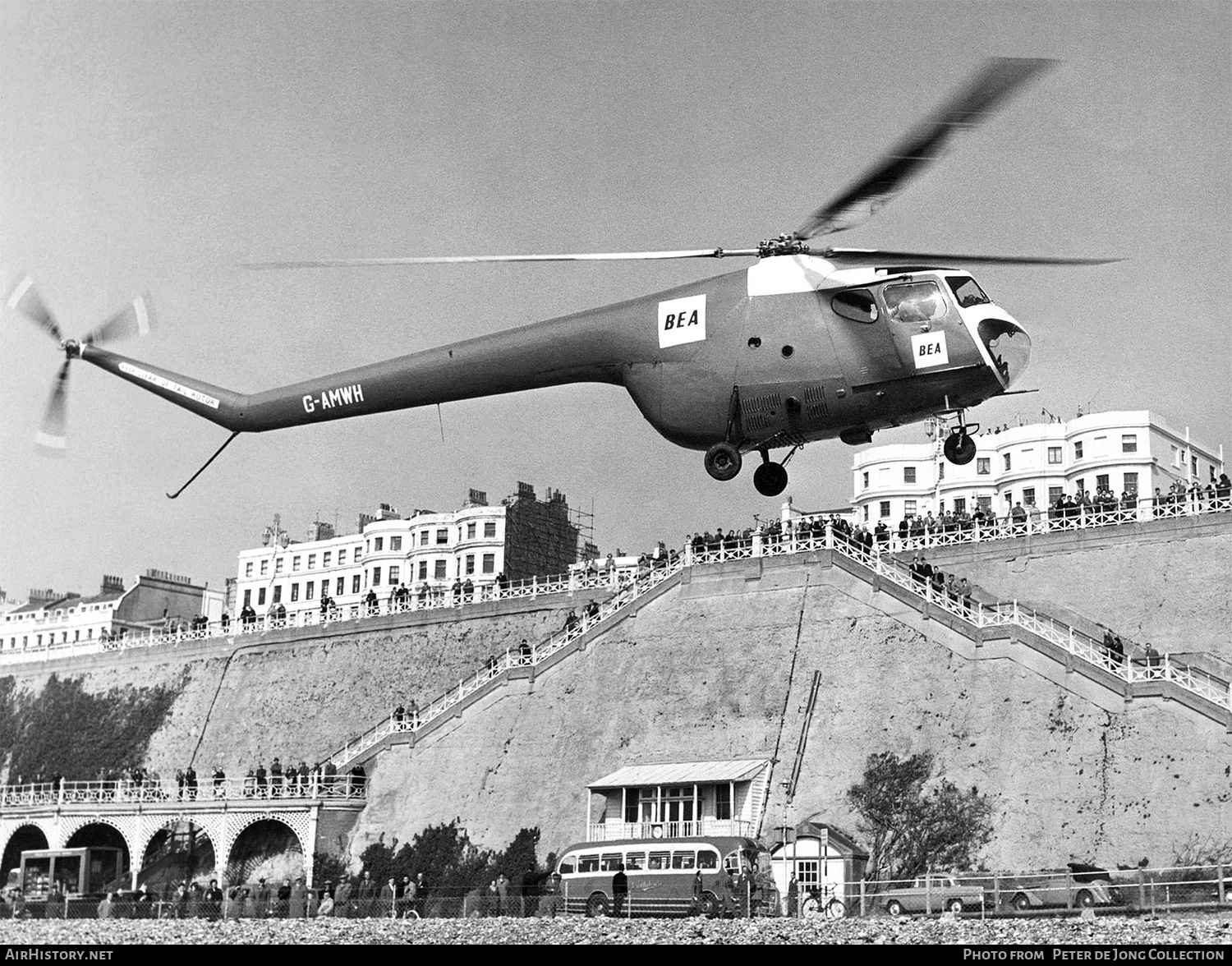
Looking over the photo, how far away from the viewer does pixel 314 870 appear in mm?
49812

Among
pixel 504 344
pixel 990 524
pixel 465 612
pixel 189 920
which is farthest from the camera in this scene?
pixel 465 612

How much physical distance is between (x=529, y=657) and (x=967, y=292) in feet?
99.9

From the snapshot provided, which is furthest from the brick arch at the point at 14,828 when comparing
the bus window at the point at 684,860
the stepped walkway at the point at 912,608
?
the bus window at the point at 684,860

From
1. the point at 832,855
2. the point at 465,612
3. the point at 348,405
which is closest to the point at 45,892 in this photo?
the point at 465,612

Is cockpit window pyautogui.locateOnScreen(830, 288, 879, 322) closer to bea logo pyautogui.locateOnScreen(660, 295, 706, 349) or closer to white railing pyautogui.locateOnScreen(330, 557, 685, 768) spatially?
bea logo pyautogui.locateOnScreen(660, 295, 706, 349)

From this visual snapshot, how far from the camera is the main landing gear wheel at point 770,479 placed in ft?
86.1

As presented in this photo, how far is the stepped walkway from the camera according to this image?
1623 inches

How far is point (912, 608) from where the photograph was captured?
4722cm

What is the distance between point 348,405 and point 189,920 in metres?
16.0

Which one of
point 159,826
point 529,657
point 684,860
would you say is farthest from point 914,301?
point 159,826

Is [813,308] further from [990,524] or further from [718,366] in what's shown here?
[990,524]

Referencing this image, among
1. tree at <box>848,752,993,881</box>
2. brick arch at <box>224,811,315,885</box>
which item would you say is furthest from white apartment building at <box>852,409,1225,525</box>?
brick arch at <box>224,811,315,885</box>

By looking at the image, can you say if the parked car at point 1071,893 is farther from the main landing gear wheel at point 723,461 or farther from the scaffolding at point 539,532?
the scaffolding at point 539,532

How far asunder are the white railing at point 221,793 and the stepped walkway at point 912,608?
3.57ft
